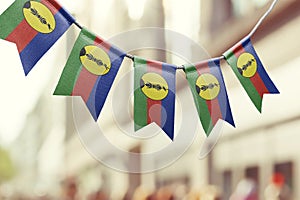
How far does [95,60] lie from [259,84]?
0.58 meters

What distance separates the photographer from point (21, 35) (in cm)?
192

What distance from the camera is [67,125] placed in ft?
59.9

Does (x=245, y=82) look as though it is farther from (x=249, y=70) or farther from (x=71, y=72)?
(x=71, y=72)

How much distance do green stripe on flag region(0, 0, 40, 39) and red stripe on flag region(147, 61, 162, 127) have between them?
1.43ft

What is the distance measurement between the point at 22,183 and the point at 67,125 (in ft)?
22.9

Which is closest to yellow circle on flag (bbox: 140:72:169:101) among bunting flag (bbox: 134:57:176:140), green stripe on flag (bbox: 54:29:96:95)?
bunting flag (bbox: 134:57:176:140)

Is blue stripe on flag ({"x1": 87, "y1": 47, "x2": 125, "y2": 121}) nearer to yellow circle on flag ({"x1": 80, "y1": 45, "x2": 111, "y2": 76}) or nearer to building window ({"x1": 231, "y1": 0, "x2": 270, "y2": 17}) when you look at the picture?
yellow circle on flag ({"x1": 80, "y1": 45, "x2": 111, "y2": 76})

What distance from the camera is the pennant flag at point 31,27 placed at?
75.0 inches

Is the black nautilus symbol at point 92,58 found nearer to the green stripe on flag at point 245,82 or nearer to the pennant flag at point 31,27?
the pennant flag at point 31,27

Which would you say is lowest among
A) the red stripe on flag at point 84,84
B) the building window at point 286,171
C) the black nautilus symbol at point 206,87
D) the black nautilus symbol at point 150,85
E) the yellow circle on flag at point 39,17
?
the red stripe on flag at point 84,84

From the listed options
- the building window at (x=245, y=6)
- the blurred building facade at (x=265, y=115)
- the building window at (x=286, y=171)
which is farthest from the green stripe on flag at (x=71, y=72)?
the building window at (x=245, y=6)

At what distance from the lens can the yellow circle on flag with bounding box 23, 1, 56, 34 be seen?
6.31 ft

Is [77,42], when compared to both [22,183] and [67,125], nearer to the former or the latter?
[67,125]

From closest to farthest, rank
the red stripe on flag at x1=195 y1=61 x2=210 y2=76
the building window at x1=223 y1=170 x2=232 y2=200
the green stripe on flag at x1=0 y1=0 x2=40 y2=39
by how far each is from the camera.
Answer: the green stripe on flag at x1=0 y1=0 x2=40 y2=39 < the red stripe on flag at x1=195 y1=61 x2=210 y2=76 < the building window at x1=223 y1=170 x2=232 y2=200
